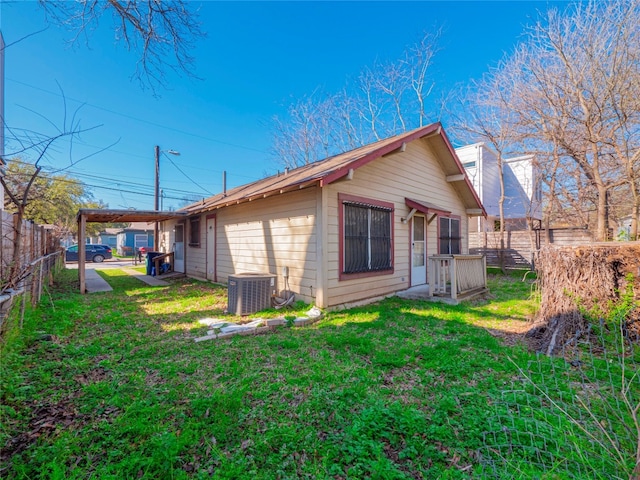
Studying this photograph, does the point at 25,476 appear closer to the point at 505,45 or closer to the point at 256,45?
the point at 256,45

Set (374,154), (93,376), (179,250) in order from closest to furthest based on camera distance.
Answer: (93,376), (374,154), (179,250)

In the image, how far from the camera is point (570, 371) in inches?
130

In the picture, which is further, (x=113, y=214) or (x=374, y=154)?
(x=113, y=214)

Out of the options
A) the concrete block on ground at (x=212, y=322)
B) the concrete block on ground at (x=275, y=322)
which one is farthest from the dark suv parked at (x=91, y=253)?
the concrete block on ground at (x=275, y=322)

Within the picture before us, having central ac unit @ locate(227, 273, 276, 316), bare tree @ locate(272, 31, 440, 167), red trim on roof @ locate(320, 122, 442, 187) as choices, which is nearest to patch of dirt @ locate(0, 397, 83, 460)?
central ac unit @ locate(227, 273, 276, 316)

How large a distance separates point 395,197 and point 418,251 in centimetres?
196

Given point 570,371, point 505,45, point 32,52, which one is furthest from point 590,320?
point 505,45

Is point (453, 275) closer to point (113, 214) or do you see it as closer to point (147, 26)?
point (147, 26)

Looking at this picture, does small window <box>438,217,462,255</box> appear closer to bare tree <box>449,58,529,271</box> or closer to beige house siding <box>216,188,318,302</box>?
bare tree <box>449,58,529,271</box>

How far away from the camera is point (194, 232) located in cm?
1121

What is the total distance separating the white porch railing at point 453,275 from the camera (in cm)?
667

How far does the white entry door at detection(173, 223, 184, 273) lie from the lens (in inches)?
476

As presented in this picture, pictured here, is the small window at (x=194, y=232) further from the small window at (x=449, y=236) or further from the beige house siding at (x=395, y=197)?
the small window at (x=449, y=236)

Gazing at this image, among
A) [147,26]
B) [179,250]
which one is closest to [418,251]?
[147,26]
